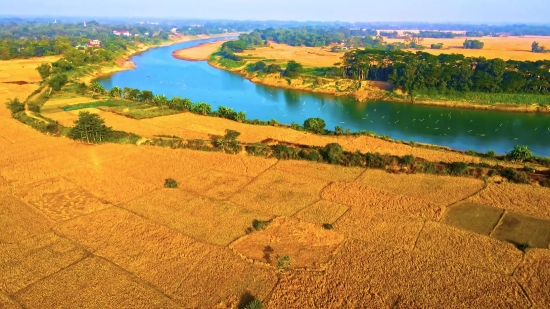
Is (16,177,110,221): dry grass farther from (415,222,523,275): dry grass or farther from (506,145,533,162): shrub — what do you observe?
(506,145,533,162): shrub

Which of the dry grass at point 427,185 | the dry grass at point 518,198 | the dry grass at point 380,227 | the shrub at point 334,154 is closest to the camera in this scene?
the dry grass at point 380,227

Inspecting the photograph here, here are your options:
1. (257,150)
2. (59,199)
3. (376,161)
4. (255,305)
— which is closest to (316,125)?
(257,150)

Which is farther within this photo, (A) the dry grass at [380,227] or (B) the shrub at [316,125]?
(B) the shrub at [316,125]

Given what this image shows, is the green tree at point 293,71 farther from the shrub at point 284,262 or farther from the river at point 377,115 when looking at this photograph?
the shrub at point 284,262

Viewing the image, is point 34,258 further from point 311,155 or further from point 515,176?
point 515,176

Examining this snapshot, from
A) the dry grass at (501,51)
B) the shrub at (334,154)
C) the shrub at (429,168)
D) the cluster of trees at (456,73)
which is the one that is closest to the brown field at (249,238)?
the shrub at (334,154)
